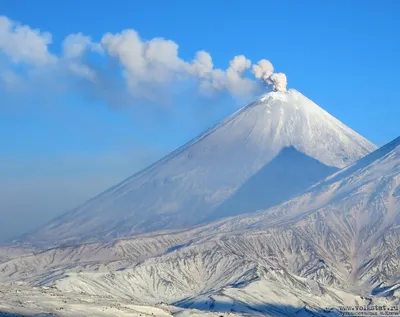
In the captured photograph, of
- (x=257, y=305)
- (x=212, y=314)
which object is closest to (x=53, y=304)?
(x=212, y=314)

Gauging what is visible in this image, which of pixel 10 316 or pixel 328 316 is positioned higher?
pixel 328 316

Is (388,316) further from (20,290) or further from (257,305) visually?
(20,290)

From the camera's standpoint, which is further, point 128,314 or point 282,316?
point 282,316

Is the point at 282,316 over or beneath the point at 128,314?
over

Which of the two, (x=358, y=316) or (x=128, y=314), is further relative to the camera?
(x=358, y=316)

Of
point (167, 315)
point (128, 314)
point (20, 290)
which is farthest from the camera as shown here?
point (20, 290)

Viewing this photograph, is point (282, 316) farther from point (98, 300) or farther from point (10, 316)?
point (10, 316)

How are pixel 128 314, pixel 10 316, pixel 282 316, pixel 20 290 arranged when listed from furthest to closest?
pixel 282 316
pixel 20 290
pixel 128 314
pixel 10 316

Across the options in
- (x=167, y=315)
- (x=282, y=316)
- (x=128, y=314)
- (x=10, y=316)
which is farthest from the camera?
(x=282, y=316)

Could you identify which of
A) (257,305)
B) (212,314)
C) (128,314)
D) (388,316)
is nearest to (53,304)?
(128,314)
